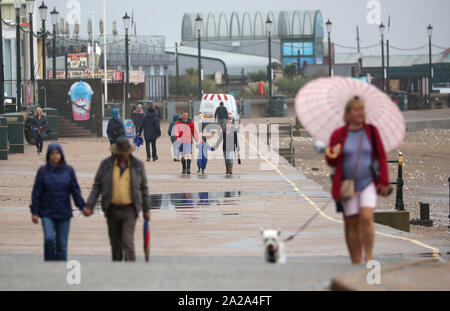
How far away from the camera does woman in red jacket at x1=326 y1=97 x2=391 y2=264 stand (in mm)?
9320

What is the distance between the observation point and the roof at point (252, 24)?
117 metres

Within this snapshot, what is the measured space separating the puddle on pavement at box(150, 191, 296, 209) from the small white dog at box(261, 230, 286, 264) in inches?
351

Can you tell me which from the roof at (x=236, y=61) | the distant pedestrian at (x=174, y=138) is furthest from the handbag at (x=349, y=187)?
the roof at (x=236, y=61)

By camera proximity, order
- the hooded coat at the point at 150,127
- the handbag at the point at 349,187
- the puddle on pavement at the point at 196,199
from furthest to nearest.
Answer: the hooded coat at the point at 150,127, the puddle on pavement at the point at 196,199, the handbag at the point at 349,187

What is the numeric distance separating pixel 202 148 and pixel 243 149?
1005 cm

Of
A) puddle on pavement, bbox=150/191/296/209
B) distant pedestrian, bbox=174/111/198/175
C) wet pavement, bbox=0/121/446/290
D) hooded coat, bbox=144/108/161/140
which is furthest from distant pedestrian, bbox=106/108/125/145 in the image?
puddle on pavement, bbox=150/191/296/209

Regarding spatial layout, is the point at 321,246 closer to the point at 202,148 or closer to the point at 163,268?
the point at 163,268

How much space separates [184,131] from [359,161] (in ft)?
54.3

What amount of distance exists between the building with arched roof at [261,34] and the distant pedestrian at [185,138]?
88712 mm

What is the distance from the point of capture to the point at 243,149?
35.3 meters

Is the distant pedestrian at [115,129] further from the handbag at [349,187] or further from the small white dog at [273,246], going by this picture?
the handbag at [349,187]

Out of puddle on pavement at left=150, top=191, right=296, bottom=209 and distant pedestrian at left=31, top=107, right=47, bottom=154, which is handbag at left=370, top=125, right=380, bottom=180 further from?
distant pedestrian at left=31, top=107, right=47, bottom=154

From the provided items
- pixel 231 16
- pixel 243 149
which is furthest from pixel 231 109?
pixel 231 16
